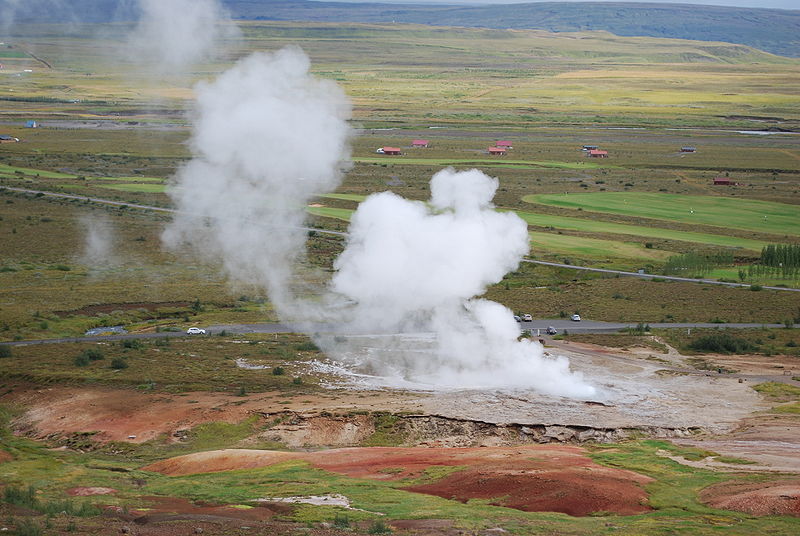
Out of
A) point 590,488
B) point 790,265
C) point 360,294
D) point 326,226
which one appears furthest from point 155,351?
point 790,265

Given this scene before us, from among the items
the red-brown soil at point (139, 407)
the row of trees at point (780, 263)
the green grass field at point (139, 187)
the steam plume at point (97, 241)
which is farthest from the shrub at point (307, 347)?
the green grass field at point (139, 187)

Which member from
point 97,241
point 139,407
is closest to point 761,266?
point 139,407

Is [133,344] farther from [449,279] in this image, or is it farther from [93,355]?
[449,279]

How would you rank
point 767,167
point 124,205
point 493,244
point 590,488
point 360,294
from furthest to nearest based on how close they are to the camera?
1. point 767,167
2. point 124,205
3. point 360,294
4. point 493,244
5. point 590,488

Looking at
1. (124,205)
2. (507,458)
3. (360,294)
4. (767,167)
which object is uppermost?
(767,167)

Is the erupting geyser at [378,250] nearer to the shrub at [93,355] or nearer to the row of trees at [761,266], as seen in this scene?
the shrub at [93,355]

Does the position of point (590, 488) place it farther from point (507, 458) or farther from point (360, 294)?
point (360, 294)
